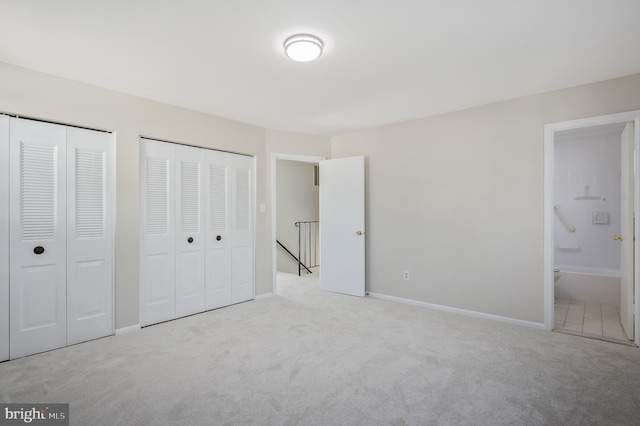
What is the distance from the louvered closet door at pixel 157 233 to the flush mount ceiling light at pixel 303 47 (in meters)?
1.98

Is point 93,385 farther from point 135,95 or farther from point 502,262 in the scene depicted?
Answer: point 502,262

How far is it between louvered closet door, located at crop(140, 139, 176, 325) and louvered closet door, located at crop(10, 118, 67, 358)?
2.24 ft

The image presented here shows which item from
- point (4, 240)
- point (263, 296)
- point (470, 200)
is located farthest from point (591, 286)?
point (4, 240)

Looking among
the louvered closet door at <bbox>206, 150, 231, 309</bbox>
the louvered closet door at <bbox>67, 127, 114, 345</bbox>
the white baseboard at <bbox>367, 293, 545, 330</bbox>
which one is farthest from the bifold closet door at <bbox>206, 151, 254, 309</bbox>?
the white baseboard at <bbox>367, 293, 545, 330</bbox>

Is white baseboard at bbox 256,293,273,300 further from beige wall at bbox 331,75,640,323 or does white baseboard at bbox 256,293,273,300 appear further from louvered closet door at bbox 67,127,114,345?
louvered closet door at bbox 67,127,114,345

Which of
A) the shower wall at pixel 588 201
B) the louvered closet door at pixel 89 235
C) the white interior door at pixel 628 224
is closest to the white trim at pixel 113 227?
the louvered closet door at pixel 89 235

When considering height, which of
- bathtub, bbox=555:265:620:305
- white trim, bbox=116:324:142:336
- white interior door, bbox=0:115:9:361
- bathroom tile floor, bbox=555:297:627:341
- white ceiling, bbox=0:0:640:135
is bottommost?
bathroom tile floor, bbox=555:297:627:341

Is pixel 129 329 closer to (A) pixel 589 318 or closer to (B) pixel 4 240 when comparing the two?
(B) pixel 4 240

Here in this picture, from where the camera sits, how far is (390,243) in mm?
4480

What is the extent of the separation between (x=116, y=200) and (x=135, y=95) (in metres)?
1.08

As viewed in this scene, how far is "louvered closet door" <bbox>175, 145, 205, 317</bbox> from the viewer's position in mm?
3693

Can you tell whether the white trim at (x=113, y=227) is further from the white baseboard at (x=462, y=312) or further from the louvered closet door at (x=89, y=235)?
the white baseboard at (x=462, y=312)

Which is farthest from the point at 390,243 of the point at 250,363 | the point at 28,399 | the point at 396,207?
the point at 28,399

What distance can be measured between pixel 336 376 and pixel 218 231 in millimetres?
2399
